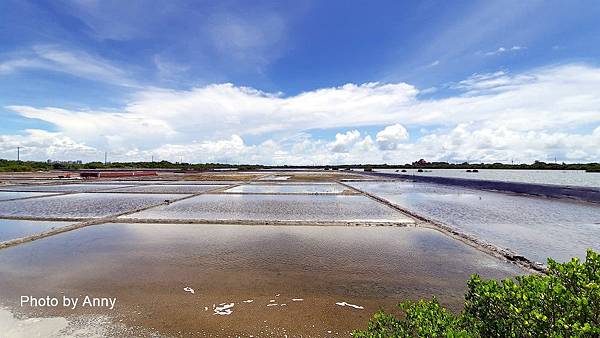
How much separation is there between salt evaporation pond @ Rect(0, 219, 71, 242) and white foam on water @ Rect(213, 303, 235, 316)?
9.47 m

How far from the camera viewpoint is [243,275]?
6133 mm

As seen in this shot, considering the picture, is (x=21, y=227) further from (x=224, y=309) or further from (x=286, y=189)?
(x=286, y=189)

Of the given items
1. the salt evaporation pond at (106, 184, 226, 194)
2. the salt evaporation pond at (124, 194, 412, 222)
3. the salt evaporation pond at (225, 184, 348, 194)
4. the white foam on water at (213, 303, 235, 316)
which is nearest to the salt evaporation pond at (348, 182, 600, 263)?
the salt evaporation pond at (124, 194, 412, 222)

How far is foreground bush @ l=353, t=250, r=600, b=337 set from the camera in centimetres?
210

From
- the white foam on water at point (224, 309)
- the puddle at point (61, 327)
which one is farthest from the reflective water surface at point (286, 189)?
the puddle at point (61, 327)

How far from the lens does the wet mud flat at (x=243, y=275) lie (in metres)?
4.40

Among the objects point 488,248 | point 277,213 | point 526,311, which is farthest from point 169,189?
point 526,311

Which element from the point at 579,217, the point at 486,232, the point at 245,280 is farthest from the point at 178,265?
the point at 579,217

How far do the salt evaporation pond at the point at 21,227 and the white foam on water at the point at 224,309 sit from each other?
373 inches

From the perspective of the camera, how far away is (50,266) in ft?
21.8

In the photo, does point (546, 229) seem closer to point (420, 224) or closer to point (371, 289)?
point (420, 224)

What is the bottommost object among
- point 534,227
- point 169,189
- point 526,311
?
point 534,227

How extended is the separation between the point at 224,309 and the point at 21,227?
11.7m

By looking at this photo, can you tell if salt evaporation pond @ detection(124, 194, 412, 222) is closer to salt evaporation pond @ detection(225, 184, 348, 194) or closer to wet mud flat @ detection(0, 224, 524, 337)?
wet mud flat @ detection(0, 224, 524, 337)
